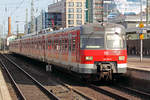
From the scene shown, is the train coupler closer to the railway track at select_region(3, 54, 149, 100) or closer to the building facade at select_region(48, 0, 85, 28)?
the railway track at select_region(3, 54, 149, 100)

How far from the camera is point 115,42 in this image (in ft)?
43.0

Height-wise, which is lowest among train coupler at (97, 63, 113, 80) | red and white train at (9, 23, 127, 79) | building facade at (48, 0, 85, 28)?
train coupler at (97, 63, 113, 80)

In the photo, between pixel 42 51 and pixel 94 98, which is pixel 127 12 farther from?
pixel 94 98

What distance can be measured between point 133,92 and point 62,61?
5529mm

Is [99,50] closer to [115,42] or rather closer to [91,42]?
[91,42]

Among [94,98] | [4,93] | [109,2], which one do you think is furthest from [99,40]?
[109,2]

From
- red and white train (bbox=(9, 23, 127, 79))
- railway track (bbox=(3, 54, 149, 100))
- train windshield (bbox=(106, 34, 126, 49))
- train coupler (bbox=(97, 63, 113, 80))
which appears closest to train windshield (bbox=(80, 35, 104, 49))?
red and white train (bbox=(9, 23, 127, 79))

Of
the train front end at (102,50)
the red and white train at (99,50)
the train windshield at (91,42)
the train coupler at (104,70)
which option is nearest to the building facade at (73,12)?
the red and white train at (99,50)

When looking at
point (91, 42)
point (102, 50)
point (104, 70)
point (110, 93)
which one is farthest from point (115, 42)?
point (110, 93)

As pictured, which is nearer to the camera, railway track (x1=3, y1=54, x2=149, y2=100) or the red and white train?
railway track (x1=3, y1=54, x2=149, y2=100)

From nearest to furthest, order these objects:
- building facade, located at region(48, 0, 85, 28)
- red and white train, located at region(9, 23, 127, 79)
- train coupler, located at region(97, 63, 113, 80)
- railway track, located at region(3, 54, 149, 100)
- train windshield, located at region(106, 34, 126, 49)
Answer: railway track, located at region(3, 54, 149, 100), train coupler, located at region(97, 63, 113, 80), red and white train, located at region(9, 23, 127, 79), train windshield, located at region(106, 34, 126, 49), building facade, located at region(48, 0, 85, 28)

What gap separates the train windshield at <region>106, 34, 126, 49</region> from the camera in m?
13.0

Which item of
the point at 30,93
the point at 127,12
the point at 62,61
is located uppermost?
the point at 127,12

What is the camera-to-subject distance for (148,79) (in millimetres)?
12695
